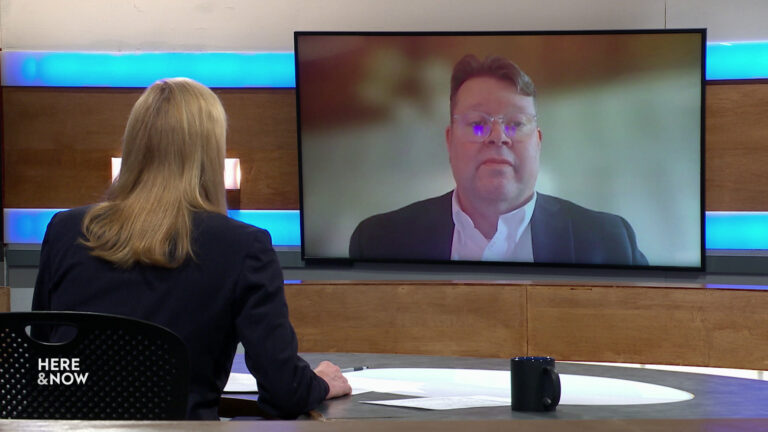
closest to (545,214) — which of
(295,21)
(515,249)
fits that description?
(515,249)

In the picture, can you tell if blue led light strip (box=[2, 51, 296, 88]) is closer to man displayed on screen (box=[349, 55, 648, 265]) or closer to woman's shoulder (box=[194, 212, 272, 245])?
man displayed on screen (box=[349, 55, 648, 265])

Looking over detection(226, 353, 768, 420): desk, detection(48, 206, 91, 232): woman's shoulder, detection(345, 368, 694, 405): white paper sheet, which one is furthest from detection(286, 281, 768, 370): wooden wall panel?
detection(48, 206, 91, 232): woman's shoulder

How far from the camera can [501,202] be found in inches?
209

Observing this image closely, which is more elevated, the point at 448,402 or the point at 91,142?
the point at 91,142

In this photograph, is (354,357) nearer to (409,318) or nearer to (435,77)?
(409,318)

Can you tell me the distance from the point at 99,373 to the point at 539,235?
4004 millimetres

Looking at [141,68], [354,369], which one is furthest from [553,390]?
[141,68]

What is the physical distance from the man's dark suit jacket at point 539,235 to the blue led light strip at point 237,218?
1.31ft

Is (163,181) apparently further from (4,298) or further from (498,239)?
(4,298)

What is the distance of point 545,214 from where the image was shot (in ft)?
17.4

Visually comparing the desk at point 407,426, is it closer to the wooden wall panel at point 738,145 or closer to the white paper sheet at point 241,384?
the white paper sheet at point 241,384

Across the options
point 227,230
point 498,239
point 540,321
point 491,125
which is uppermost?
point 491,125

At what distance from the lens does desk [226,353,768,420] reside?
1.81 m

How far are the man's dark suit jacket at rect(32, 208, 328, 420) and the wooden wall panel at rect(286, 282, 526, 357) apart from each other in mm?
3097
